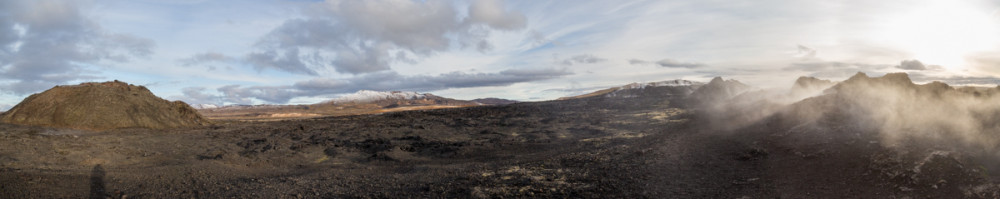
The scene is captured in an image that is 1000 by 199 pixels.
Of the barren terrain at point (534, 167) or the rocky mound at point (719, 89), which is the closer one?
the barren terrain at point (534, 167)

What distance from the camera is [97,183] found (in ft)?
38.3

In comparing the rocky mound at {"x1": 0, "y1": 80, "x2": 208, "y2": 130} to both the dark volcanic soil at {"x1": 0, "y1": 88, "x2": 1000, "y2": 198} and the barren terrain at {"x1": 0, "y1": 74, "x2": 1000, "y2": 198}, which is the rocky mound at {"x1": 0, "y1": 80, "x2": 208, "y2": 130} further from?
the dark volcanic soil at {"x1": 0, "y1": 88, "x2": 1000, "y2": 198}

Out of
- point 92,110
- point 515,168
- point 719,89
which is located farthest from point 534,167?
point 719,89

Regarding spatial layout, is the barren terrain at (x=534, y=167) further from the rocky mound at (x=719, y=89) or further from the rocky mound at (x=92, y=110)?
the rocky mound at (x=719, y=89)

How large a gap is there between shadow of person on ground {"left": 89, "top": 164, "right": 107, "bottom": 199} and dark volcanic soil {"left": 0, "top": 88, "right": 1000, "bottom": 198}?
43 millimetres

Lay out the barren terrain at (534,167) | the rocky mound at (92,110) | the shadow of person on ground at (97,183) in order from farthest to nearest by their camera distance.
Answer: the rocky mound at (92,110) < the shadow of person on ground at (97,183) < the barren terrain at (534,167)

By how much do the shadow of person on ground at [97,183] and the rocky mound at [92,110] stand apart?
15.1 metres

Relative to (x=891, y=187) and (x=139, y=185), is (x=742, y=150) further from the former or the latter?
(x=139, y=185)

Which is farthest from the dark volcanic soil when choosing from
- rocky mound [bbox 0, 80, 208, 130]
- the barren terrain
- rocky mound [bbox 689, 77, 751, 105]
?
rocky mound [bbox 689, 77, 751, 105]

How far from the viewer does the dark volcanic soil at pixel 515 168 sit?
913 cm

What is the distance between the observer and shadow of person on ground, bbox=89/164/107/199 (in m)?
10.5

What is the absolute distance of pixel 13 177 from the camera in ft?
36.5

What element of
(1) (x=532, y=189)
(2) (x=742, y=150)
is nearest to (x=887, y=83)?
→ (2) (x=742, y=150)

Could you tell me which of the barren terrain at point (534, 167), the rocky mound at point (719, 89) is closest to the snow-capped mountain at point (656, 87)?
the rocky mound at point (719, 89)
